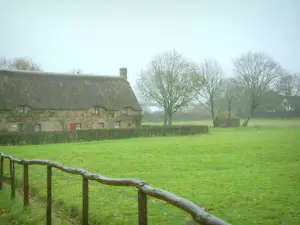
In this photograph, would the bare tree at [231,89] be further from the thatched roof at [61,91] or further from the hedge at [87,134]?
the thatched roof at [61,91]

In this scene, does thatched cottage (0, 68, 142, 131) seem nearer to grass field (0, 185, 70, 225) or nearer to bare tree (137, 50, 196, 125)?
bare tree (137, 50, 196, 125)

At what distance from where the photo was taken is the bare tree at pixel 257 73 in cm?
5884

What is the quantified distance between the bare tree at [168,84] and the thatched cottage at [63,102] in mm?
5319

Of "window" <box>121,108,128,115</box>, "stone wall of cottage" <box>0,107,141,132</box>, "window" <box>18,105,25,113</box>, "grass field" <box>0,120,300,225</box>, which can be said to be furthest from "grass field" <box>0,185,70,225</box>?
"window" <box>121,108,128,115</box>

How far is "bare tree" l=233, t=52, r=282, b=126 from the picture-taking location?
58844 millimetres

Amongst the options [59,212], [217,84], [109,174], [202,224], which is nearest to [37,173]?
Result: [109,174]

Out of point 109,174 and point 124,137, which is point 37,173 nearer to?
point 109,174

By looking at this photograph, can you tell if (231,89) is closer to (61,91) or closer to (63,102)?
(61,91)

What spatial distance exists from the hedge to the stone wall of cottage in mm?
8491

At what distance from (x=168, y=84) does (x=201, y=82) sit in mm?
8882

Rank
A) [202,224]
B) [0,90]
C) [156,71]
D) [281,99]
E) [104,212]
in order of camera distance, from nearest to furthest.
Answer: [202,224] < [104,212] < [0,90] < [156,71] < [281,99]

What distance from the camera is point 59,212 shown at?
7863mm

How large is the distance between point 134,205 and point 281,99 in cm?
8432

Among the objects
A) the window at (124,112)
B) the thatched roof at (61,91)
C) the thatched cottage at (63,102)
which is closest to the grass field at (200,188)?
the thatched cottage at (63,102)
